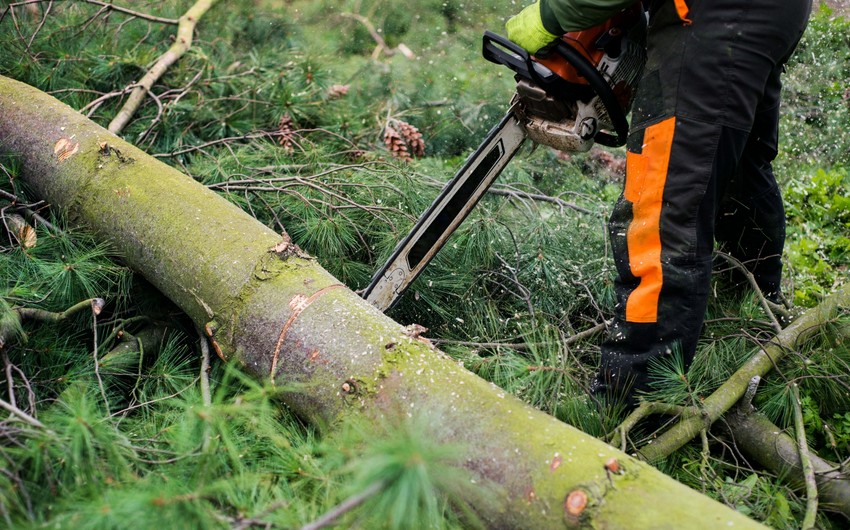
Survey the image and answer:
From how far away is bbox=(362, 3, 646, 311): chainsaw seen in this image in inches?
80.3

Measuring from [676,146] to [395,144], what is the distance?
1.70 metres

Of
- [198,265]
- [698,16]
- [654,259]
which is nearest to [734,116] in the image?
[698,16]

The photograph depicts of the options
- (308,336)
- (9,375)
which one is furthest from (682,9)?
(9,375)

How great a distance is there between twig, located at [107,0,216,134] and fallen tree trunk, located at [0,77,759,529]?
497 millimetres

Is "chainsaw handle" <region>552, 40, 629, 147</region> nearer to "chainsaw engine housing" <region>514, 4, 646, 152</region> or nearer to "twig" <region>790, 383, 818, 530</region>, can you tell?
"chainsaw engine housing" <region>514, 4, 646, 152</region>

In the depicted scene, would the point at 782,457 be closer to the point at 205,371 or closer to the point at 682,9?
the point at 682,9

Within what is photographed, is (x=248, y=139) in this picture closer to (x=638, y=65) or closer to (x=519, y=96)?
(x=519, y=96)

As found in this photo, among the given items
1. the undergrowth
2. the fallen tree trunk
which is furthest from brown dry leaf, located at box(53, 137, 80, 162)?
the undergrowth

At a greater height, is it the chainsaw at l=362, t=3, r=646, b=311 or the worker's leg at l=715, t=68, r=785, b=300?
the chainsaw at l=362, t=3, r=646, b=311

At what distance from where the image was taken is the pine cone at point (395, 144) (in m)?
3.31

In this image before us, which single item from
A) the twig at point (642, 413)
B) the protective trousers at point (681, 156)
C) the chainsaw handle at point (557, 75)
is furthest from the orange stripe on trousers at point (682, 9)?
the twig at point (642, 413)

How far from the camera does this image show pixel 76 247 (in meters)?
2.12

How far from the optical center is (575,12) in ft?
6.26

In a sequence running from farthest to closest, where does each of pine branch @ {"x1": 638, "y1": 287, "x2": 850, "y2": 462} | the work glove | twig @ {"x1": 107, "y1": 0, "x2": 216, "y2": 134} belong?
twig @ {"x1": 107, "y1": 0, "x2": 216, "y2": 134} < the work glove < pine branch @ {"x1": 638, "y1": 287, "x2": 850, "y2": 462}
